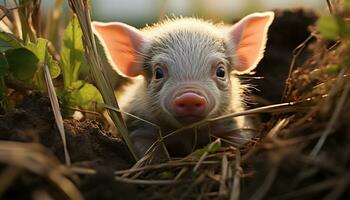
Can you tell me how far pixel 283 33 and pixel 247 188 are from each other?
13.8 feet

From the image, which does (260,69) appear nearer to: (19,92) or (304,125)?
(19,92)

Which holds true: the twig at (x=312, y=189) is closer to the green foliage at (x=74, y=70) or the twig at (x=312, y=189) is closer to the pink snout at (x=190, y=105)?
the pink snout at (x=190, y=105)

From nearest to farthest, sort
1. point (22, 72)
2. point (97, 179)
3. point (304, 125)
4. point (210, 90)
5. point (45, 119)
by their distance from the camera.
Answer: point (97, 179), point (304, 125), point (45, 119), point (22, 72), point (210, 90)

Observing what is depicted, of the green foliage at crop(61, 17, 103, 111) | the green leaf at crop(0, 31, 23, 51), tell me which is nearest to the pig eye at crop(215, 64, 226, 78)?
the green foliage at crop(61, 17, 103, 111)

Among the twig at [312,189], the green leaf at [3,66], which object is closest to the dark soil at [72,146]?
the green leaf at [3,66]

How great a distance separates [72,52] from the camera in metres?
4.27

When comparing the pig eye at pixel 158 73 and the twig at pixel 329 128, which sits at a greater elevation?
the twig at pixel 329 128

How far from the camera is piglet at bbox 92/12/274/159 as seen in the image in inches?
183

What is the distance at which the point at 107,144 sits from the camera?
3.61 metres

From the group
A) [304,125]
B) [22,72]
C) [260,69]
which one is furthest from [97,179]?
[260,69]

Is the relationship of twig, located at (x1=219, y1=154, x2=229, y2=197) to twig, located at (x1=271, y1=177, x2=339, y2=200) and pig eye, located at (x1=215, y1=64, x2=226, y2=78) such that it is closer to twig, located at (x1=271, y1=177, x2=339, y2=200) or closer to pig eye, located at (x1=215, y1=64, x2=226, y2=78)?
twig, located at (x1=271, y1=177, x2=339, y2=200)

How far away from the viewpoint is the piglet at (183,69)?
4.64 m

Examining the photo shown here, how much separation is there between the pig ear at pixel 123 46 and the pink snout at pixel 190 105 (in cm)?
115

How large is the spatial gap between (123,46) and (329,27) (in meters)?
2.79
